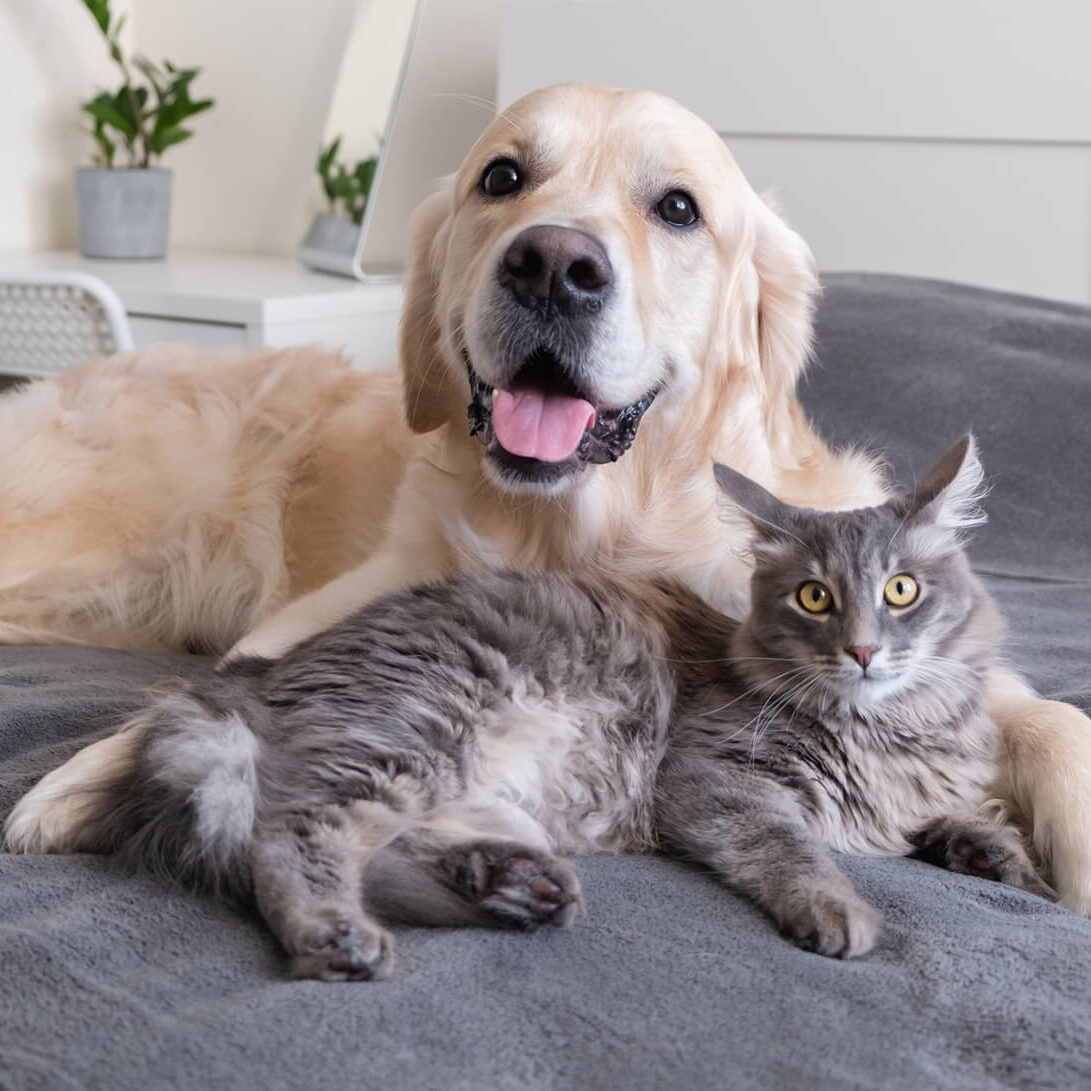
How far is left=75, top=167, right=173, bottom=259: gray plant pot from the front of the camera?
4.30 m

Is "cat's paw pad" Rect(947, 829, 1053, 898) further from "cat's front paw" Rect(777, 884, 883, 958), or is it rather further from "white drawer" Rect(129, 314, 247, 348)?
"white drawer" Rect(129, 314, 247, 348)

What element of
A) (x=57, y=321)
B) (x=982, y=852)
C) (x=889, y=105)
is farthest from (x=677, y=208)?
(x=57, y=321)

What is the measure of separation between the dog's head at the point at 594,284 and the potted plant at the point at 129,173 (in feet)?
8.62

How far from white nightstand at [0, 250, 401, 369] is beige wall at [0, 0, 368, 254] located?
551 mm

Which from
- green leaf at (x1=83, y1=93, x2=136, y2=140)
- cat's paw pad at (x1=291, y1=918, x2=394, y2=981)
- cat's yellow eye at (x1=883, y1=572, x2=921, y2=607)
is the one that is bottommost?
cat's paw pad at (x1=291, y1=918, x2=394, y2=981)

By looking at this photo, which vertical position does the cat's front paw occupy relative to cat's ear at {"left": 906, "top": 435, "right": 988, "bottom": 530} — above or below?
below

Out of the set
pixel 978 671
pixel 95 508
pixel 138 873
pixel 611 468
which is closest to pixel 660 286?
pixel 611 468

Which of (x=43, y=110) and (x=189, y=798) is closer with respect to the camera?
(x=189, y=798)

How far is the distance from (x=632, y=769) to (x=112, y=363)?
1.62 metres

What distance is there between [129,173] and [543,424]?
311cm

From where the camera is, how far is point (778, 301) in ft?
6.68

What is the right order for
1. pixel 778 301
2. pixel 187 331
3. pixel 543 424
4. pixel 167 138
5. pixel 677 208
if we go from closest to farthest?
1. pixel 543 424
2. pixel 677 208
3. pixel 778 301
4. pixel 187 331
5. pixel 167 138

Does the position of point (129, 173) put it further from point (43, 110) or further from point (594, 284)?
point (594, 284)

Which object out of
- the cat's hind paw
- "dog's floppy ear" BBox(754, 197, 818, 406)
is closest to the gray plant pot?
"dog's floppy ear" BBox(754, 197, 818, 406)
